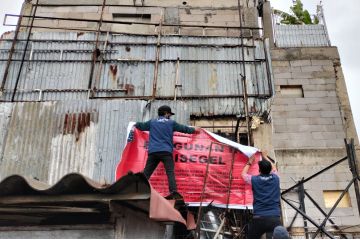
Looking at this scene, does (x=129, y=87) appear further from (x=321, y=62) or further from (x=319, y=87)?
(x=321, y=62)

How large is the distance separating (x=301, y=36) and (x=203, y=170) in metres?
7.82

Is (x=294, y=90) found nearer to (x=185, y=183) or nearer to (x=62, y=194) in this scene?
(x=185, y=183)

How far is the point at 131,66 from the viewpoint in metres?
11.2

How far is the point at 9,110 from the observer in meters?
9.55

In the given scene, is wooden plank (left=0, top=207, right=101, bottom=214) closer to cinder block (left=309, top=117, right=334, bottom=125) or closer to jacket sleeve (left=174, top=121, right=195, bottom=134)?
jacket sleeve (left=174, top=121, right=195, bottom=134)

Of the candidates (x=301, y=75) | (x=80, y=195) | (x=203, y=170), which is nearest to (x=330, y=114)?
(x=301, y=75)

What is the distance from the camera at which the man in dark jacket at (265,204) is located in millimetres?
5215

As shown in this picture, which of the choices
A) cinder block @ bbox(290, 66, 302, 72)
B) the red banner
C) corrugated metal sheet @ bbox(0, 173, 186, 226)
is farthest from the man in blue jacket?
cinder block @ bbox(290, 66, 302, 72)

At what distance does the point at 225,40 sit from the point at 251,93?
2012 mm

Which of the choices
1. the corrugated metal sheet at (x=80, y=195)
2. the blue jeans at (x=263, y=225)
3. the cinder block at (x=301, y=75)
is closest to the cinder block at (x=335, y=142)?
the cinder block at (x=301, y=75)

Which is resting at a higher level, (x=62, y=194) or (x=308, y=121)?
(x=308, y=121)

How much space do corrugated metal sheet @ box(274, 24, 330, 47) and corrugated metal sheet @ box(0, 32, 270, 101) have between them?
75.2 inches

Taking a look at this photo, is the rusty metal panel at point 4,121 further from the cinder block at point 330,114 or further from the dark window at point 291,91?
the cinder block at point 330,114

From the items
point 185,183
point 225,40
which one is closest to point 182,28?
point 225,40
